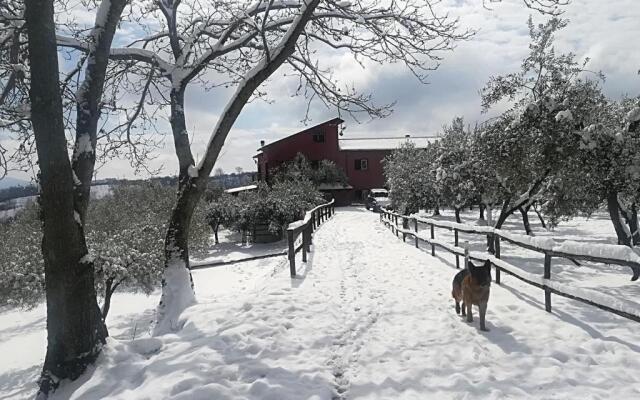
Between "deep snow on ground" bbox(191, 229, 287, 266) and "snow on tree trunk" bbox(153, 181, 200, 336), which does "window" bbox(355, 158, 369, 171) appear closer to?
"deep snow on ground" bbox(191, 229, 287, 266)

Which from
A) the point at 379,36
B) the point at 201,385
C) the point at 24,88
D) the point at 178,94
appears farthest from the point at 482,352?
the point at 24,88

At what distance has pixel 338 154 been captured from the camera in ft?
169

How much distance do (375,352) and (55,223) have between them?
3.89m

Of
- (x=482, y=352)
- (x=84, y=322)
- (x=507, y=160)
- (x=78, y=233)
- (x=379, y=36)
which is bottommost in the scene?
(x=482, y=352)

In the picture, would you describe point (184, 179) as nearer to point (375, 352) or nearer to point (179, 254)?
point (179, 254)

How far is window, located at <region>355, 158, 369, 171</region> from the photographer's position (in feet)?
174

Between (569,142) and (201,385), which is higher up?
(569,142)

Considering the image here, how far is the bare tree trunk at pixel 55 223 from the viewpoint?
425 centimetres

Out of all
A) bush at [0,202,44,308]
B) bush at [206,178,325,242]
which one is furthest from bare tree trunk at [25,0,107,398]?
bush at [206,178,325,242]

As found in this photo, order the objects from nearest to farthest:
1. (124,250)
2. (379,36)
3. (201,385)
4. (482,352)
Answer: (201,385)
(482,352)
(379,36)
(124,250)

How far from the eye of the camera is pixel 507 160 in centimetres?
1348

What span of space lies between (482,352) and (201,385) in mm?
3028

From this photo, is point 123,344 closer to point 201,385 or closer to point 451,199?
point 201,385

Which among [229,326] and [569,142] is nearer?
[229,326]
